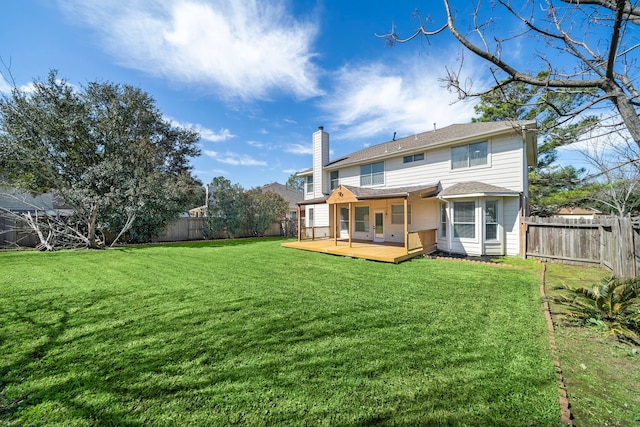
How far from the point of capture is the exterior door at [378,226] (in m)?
13.7

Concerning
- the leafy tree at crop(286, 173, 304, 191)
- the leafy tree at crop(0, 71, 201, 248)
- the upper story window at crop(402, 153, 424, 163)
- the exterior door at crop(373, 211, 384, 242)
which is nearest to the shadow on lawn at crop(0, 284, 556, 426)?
the exterior door at crop(373, 211, 384, 242)

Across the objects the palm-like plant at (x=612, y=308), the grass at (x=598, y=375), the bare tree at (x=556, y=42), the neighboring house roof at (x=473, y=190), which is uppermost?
the bare tree at (x=556, y=42)

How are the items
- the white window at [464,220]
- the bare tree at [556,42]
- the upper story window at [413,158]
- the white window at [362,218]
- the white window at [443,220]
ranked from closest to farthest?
the bare tree at [556,42], the white window at [464,220], the white window at [443,220], the upper story window at [413,158], the white window at [362,218]

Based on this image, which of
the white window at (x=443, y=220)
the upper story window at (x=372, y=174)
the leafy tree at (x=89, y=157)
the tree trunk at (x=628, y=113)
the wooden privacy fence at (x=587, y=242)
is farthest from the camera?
the upper story window at (x=372, y=174)

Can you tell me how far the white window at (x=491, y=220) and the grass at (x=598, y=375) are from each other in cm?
630

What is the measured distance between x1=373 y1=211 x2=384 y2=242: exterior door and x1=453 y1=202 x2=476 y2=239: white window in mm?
3877

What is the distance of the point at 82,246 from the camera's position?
1296cm

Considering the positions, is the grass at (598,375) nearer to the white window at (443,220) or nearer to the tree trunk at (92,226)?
the white window at (443,220)

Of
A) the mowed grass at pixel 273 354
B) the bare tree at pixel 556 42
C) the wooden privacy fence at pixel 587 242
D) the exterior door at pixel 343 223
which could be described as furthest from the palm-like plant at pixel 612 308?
the exterior door at pixel 343 223

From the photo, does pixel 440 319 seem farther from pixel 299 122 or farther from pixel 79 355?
pixel 299 122

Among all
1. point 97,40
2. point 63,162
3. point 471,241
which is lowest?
point 471,241

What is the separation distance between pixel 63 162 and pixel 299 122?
1521cm

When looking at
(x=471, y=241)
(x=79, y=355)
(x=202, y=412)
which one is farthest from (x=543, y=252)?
(x=79, y=355)

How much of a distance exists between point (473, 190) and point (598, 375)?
8108 millimetres
